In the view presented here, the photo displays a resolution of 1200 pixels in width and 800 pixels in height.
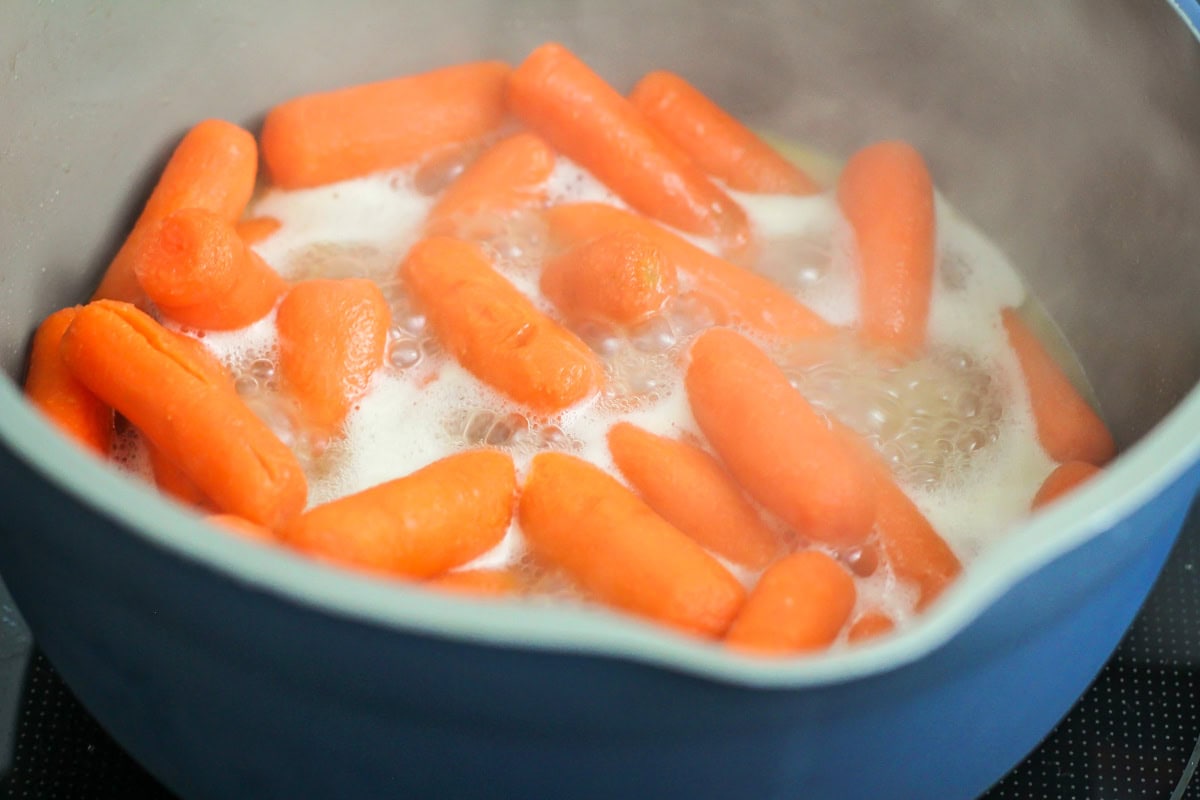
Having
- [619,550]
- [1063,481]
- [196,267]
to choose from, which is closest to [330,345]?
[196,267]

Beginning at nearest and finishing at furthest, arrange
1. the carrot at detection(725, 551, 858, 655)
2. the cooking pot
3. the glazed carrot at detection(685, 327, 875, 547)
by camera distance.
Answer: the cooking pot → the carrot at detection(725, 551, 858, 655) → the glazed carrot at detection(685, 327, 875, 547)

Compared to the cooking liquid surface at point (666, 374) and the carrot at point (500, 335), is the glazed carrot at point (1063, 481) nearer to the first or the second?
the cooking liquid surface at point (666, 374)

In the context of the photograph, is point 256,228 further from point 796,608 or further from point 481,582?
point 796,608

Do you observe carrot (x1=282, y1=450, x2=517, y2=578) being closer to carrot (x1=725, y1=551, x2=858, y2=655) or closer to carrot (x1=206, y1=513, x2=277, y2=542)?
carrot (x1=206, y1=513, x2=277, y2=542)

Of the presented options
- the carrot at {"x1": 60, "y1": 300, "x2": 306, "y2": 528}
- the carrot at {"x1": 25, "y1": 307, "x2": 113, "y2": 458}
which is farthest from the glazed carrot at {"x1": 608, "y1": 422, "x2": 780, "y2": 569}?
the carrot at {"x1": 25, "y1": 307, "x2": 113, "y2": 458}

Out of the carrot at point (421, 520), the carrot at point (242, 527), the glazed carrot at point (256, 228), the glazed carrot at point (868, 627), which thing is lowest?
the glazed carrot at point (256, 228)

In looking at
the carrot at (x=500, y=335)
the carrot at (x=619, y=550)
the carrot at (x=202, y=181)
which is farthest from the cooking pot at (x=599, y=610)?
the carrot at (x=500, y=335)
